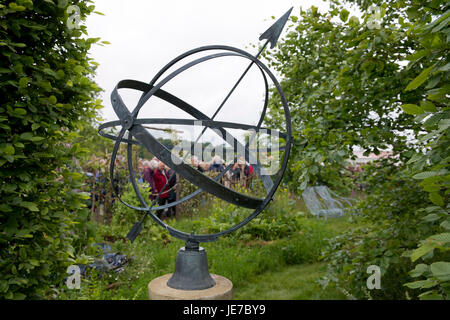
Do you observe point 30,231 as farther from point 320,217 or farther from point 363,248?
point 320,217

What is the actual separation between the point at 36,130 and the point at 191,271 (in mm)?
1497

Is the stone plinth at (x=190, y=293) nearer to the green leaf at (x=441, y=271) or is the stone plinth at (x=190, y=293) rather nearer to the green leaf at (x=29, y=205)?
the green leaf at (x=29, y=205)

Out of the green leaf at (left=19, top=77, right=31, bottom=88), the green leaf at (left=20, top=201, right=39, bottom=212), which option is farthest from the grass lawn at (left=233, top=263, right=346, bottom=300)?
the green leaf at (left=19, top=77, right=31, bottom=88)

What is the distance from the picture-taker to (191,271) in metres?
1.83

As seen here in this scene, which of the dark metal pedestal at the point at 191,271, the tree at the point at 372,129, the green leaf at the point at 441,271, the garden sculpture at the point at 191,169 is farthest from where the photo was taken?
the tree at the point at 372,129

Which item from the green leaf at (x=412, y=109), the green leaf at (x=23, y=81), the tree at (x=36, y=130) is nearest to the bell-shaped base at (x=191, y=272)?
the tree at (x=36, y=130)

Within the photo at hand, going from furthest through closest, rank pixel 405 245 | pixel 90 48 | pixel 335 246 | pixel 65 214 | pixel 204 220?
pixel 204 220 → pixel 335 246 → pixel 405 245 → pixel 90 48 → pixel 65 214

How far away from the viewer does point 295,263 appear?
5.77 meters

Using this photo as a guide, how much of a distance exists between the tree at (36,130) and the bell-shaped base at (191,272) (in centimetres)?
100

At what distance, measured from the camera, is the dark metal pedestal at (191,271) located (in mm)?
1807

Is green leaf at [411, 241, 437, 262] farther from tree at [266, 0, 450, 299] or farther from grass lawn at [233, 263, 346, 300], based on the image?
grass lawn at [233, 263, 346, 300]

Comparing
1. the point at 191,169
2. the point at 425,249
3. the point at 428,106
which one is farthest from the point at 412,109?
the point at 191,169

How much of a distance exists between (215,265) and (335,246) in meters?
2.15
